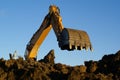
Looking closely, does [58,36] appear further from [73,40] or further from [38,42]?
[38,42]

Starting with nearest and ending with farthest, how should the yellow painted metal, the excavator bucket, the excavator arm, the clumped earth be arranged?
the excavator bucket, the clumped earth, the excavator arm, the yellow painted metal

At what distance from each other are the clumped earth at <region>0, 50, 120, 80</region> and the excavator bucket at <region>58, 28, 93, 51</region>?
178 centimetres

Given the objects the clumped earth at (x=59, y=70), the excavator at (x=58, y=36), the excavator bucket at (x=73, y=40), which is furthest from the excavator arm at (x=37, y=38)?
the excavator bucket at (x=73, y=40)

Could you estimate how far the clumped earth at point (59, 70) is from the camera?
86.4 ft

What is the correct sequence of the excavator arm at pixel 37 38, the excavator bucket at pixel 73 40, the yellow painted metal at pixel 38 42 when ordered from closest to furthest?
the excavator bucket at pixel 73 40
the excavator arm at pixel 37 38
the yellow painted metal at pixel 38 42

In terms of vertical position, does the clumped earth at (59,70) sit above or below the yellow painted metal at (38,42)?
below

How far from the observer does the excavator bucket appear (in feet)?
83.7

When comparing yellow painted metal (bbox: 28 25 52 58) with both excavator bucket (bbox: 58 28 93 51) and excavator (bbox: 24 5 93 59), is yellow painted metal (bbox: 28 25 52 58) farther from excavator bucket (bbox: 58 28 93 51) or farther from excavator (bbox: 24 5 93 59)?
excavator bucket (bbox: 58 28 93 51)

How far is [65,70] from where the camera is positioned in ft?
91.4

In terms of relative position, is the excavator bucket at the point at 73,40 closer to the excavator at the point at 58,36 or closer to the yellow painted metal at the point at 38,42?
the excavator at the point at 58,36

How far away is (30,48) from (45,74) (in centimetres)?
544

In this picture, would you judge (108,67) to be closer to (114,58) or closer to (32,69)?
(114,58)

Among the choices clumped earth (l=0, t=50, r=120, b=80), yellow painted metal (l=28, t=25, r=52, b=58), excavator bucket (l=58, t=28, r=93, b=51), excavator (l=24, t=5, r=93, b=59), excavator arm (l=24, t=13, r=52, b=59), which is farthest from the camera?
yellow painted metal (l=28, t=25, r=52, b=58)

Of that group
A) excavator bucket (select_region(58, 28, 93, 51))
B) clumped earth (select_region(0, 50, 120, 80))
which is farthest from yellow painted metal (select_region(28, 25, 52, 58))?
excavator bucket (select_region(58, 28, 93, 51))
